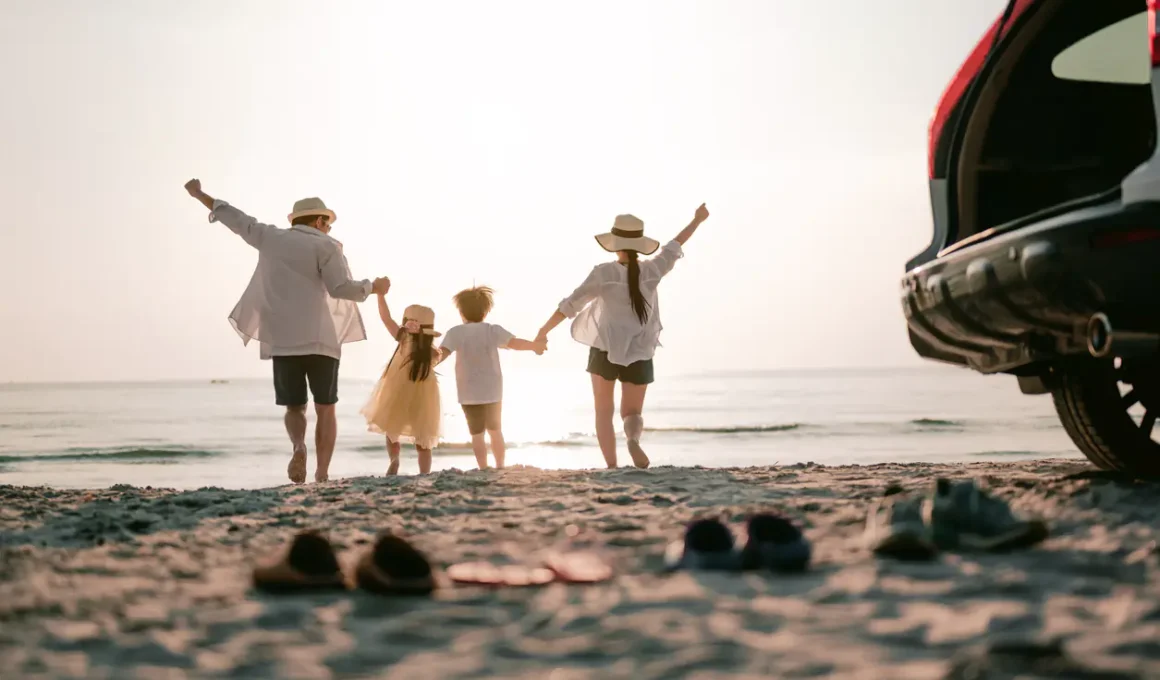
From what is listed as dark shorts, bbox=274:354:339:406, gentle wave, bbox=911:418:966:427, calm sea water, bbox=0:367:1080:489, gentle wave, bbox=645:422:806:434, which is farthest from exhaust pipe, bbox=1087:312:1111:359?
gentle wave, bbox=911:418:966:427

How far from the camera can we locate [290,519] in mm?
4676

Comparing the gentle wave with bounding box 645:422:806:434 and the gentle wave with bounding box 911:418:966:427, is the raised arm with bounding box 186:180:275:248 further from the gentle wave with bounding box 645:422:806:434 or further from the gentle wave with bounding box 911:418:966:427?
the gentle wave with bounding box 911:418:966:427

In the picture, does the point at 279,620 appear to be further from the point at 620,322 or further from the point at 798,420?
the point at 798,420

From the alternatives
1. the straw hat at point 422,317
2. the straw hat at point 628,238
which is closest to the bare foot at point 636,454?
the straw hat at point 628,238

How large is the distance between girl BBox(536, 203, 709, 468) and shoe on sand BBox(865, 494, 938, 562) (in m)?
4.21

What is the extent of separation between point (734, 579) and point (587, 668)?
101 centimetres

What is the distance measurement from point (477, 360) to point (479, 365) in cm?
5

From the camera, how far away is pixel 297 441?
23.5ft

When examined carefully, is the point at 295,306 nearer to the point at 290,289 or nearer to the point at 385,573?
the point at 290,289

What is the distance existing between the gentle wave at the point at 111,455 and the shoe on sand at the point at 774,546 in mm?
16391

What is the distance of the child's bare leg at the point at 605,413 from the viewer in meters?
7.95

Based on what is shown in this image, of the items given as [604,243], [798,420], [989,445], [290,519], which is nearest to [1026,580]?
[290,519]

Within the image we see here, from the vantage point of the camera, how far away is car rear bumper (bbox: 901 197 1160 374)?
329cm

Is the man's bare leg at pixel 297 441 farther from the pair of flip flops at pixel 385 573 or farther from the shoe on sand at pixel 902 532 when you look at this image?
the shoe on sand at pixel 902 532
